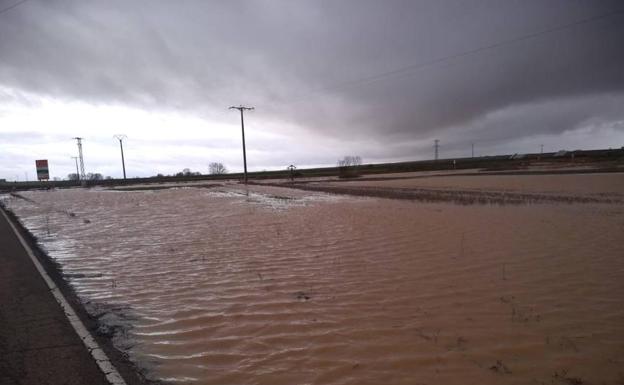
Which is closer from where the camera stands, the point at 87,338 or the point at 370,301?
the point at 87,338

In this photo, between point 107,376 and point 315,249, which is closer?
point 107,376

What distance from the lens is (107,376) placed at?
3879mm

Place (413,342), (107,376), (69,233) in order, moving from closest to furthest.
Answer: (107,376) < (413,342) < (69,233)

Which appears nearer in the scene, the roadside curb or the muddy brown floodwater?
the roadside curb

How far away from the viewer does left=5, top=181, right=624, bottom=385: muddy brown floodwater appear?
13.1ft

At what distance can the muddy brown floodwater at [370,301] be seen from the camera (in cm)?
401

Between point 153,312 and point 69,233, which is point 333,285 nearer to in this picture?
point 153,312

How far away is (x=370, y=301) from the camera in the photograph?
590 cm

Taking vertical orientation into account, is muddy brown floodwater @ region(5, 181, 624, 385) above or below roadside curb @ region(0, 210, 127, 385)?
below

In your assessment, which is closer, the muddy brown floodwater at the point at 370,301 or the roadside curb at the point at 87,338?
the roadside curb at the point at 87,338

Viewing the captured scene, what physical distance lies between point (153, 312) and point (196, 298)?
783 mm

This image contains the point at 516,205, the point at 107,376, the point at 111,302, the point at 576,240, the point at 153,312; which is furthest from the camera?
the point at 516,205

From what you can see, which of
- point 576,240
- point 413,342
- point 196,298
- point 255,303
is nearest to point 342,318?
point 413,342

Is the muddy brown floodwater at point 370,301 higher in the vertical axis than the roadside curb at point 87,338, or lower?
lower
